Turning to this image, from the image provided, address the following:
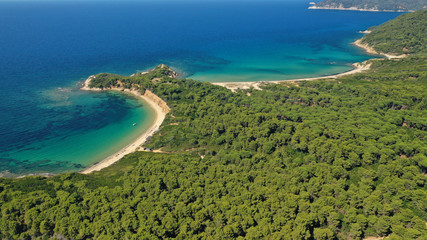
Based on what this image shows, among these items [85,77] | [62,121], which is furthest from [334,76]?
[85,77]

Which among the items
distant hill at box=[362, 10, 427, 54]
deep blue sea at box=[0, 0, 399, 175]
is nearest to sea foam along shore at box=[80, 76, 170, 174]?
deep blue sea at box=[0, 0, 399, 175]

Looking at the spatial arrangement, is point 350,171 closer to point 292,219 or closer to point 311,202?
point 311,202

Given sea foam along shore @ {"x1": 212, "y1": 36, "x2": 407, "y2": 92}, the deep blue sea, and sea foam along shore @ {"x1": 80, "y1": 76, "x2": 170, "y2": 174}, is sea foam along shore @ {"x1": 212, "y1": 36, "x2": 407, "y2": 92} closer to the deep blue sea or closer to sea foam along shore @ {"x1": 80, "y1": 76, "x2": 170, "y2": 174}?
the deep blue sea

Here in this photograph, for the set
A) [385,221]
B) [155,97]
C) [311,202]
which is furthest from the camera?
[155,97]

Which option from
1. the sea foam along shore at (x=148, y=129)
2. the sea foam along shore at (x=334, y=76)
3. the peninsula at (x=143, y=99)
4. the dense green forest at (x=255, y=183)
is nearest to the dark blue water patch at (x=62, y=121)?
the sea foam along shore at (x=148, y=129)

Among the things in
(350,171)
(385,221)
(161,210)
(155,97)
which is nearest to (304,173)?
(350,171)

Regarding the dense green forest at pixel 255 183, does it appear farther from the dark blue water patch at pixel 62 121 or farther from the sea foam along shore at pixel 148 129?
the dark blue water patch at pixel 62 121

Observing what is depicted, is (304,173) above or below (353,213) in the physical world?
above
